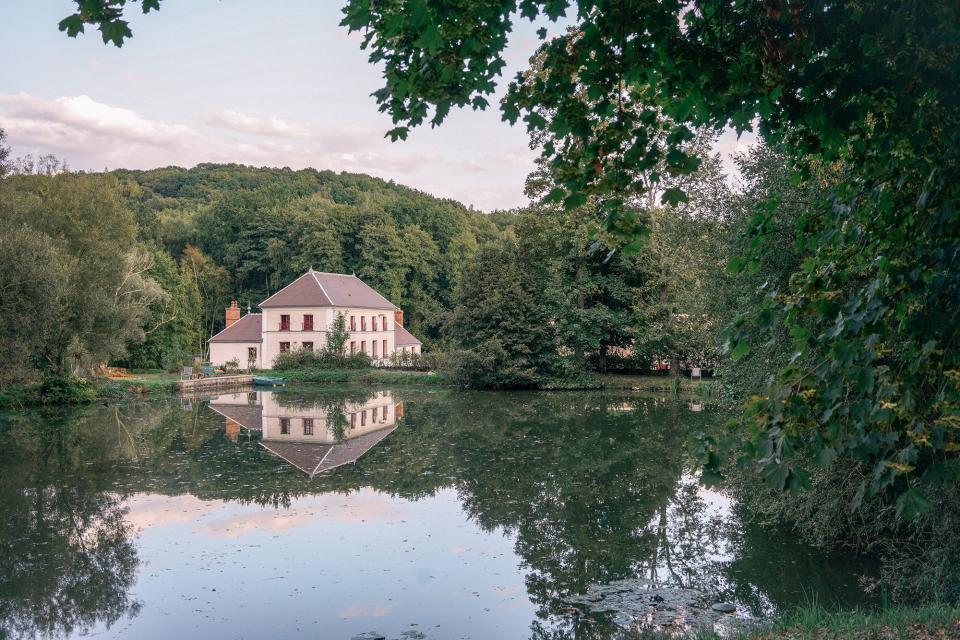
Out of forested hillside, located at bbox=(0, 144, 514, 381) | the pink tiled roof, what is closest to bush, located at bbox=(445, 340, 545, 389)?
forested hillside, located at bbox=(0, 144, 514, 381)

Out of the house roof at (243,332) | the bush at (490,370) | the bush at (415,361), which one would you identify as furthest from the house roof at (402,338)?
the bush at (490,370)

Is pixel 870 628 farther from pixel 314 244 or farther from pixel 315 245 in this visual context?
pixel 315 245

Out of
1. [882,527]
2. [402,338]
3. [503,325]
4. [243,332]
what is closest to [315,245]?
[402,338]

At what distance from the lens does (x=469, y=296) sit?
3378cm

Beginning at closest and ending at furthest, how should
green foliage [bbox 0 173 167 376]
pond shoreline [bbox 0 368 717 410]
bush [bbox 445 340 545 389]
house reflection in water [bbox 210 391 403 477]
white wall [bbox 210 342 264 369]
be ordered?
1. house reflection in water [bbox 210 391 403 477]
2. green foliage [bbox 0 173 167 376]
3. pond shoreline [bbox 0 368 717 410]
4. bush [bbox 445 340 545 389]
5. white wall [bbox 210 342 264 369]

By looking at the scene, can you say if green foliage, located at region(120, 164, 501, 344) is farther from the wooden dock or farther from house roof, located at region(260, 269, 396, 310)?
the wooden dock

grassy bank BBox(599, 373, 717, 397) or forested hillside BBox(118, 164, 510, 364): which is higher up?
forested hillside BBox(118, 164, 510, 364)

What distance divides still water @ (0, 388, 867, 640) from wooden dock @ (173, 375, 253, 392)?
583 inches

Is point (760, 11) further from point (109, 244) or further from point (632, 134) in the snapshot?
point (109, 244)

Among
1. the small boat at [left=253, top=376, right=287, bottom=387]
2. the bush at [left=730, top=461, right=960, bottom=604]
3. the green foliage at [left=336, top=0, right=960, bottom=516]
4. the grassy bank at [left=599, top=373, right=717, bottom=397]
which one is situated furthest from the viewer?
the small boat at [left=253, top=376, right=287, bottom=387]

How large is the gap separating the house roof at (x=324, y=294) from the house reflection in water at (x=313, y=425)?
12891 millimetres

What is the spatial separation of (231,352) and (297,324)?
476 centimetres

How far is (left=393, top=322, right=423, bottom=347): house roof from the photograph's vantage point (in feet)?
166

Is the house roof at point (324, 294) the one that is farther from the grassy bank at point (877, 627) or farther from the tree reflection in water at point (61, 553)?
the grassy bank at point (877, 627)
